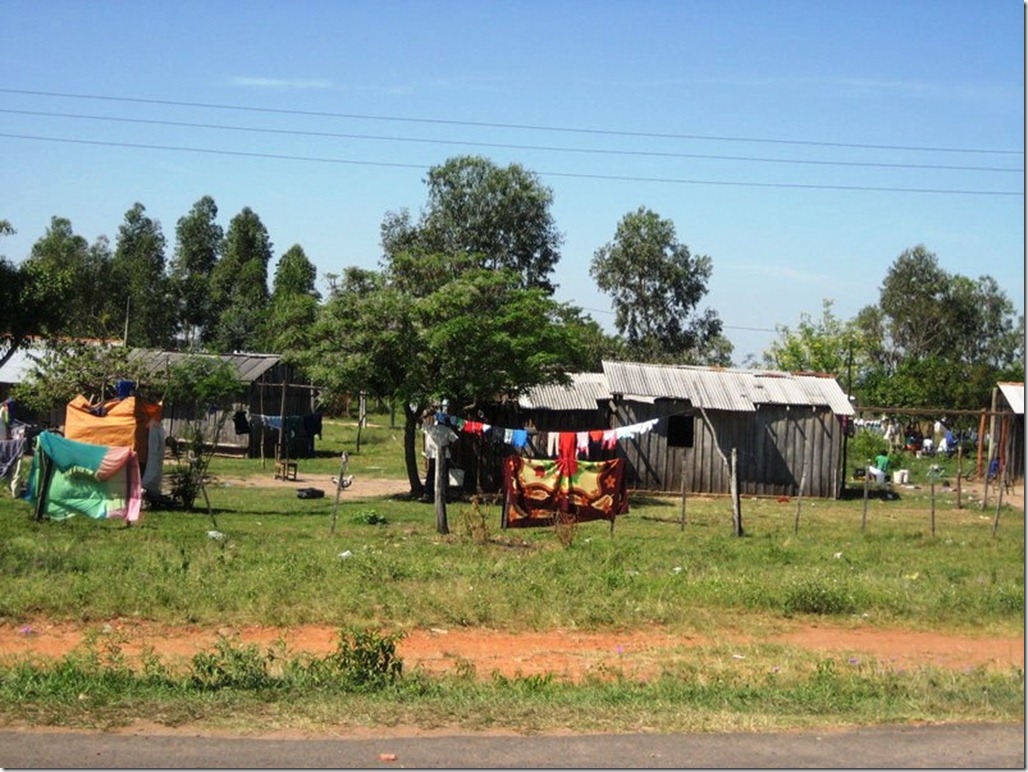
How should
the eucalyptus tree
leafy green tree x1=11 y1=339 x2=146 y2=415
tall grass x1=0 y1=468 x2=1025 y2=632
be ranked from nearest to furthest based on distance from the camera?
tall grass x1=0 y1=468 x2=1025 y2=632, leafy green tree x1=11 y1=339 x2=146 y2=415, the eucalyptus tree

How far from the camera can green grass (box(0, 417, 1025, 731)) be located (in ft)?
25.4

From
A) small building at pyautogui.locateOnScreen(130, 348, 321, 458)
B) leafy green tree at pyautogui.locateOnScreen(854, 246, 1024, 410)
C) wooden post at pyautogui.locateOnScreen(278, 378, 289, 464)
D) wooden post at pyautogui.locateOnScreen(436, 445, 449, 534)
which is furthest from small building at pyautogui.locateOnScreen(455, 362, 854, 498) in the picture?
leafy green tree at pyautogui.locateOnScreen(854, 246, 1024, 410)

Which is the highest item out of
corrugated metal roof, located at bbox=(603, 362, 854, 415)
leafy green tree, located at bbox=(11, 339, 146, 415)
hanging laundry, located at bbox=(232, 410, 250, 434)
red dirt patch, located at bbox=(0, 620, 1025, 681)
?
corrugated metal roof, located at bbox=(603, 362, 854, 415)

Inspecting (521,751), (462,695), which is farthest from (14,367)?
(521,751)

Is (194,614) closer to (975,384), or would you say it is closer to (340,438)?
(340,438)

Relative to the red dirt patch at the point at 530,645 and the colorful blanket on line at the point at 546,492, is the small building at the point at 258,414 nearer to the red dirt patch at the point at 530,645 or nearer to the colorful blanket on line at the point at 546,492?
the colorful blanket on line at the point at 546,492

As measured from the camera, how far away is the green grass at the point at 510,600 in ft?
25.4

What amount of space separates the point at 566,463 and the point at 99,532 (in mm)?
7159

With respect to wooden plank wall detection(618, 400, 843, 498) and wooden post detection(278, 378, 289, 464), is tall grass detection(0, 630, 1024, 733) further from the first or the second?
wooden post detection(278, 378, 289, 464)

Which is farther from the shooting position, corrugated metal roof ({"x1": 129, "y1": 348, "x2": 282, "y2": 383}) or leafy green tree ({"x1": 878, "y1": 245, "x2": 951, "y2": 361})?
leafy green tree ({"x1": 878, "y1": 245, "x2": 951, "y2": 361})

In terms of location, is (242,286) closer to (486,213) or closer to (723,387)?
(486,213)

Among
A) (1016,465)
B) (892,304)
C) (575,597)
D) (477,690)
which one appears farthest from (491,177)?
(477,690)

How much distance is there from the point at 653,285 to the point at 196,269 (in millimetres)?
29571

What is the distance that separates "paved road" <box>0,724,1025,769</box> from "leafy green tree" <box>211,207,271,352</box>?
49.2m
